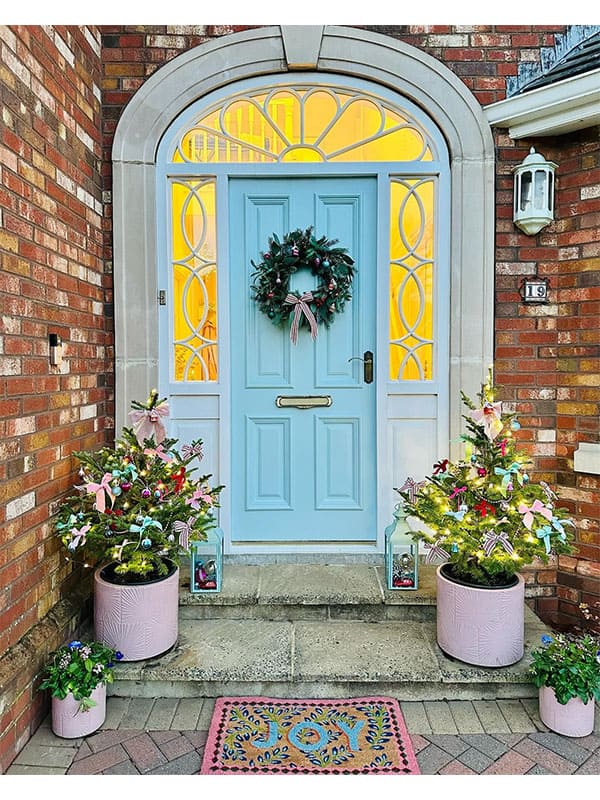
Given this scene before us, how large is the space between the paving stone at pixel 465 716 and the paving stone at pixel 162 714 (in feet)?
3.83

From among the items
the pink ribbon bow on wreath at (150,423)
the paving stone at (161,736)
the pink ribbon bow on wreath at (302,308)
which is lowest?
the paving stone at (161,736)

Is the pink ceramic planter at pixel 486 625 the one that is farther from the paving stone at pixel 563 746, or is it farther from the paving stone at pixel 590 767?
the paving stone at pixel 590 767

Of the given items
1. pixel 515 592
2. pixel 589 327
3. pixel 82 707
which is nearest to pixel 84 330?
pixel 82 707

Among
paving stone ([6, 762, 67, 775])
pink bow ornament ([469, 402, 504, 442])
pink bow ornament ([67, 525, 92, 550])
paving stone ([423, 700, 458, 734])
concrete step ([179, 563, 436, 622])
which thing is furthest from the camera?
concrete step ([179, 563, 436, 622])

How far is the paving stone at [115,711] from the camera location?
2258mm

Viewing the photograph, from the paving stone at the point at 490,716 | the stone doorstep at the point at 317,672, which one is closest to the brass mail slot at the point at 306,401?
the stone doorstep at the point at 317,672

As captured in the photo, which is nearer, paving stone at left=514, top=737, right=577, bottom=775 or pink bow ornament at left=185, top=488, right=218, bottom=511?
paving stone at left=514, top=737, right=577, bottom=775

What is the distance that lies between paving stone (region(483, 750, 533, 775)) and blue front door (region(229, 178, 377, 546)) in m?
1.39

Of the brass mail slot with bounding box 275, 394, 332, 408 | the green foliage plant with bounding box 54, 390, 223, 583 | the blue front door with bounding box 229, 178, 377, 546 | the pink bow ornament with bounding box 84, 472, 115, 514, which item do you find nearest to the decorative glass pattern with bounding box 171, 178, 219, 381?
the blue front door with bounding box 229, 178, 377, 546

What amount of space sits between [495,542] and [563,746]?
78cm

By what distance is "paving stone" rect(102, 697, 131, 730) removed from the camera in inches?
88.9

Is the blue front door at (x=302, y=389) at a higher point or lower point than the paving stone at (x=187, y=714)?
higher

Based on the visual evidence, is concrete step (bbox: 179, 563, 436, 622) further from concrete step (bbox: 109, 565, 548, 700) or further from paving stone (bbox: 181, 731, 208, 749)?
paving stone (bbox: 181, 731, 208, 749)


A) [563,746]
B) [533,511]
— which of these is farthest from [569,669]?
[533,511]
